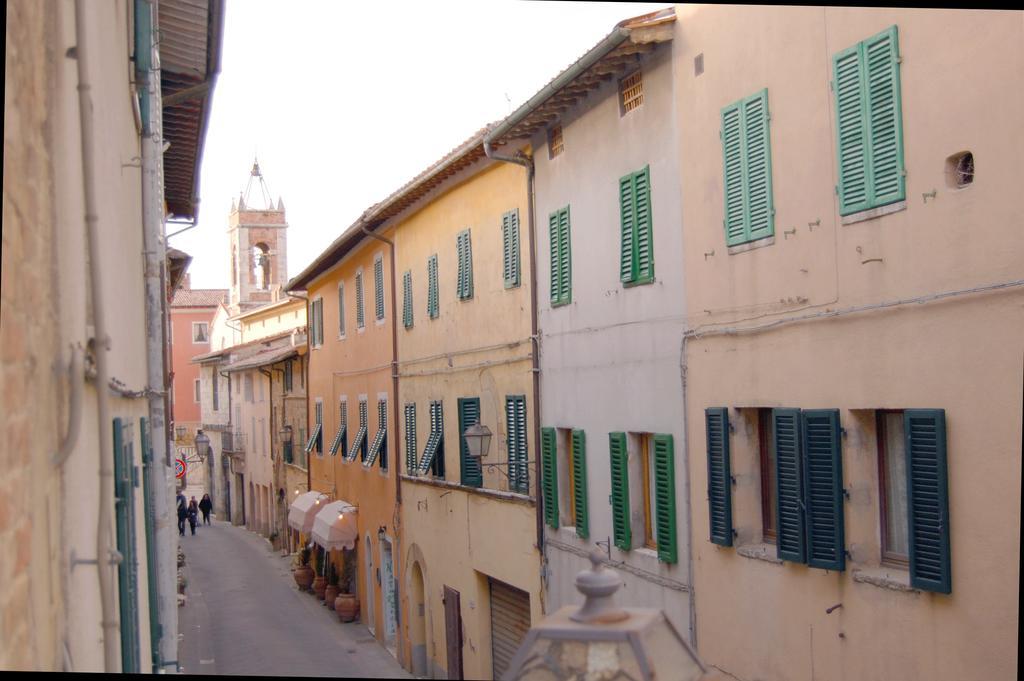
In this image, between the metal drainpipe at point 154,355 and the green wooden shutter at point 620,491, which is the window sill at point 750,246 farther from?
the metal drainpipe at point 154,355

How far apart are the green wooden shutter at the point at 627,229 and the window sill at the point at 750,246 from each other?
1914 mm

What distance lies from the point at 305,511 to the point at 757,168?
20.5 meters

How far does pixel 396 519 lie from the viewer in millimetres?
22297

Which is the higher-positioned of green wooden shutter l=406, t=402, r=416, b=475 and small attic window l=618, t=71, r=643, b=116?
small attic window l=618, t=71, r=643, b=116

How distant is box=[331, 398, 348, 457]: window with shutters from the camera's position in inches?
1080

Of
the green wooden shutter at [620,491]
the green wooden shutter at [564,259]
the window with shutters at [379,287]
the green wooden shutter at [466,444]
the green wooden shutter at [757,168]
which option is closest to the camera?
the green wooden shutter at [757,168]

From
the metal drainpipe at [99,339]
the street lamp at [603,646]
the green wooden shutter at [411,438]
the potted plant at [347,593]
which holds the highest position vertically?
the metal drainpipe at [99,339]

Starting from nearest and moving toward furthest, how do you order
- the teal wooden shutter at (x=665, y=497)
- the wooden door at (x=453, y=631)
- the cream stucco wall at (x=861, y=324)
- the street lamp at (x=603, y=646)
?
the street lamp at (x=603, y=646), the cream stucco wall at (x=861, y=324), the teal wooden shutter at (x=665, y=497), the wooden door at (x=453, y=631)

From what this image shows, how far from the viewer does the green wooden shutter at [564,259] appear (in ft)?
45.8

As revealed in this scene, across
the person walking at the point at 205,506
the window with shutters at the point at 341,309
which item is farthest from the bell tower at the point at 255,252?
the window with shutters at the point at 341,309

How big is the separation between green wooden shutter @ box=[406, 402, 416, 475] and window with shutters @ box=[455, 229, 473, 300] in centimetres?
371

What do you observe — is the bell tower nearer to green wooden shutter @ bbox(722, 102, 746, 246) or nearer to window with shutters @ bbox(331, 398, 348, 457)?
window with shutters @ bbox(331, 398, 348, 457)

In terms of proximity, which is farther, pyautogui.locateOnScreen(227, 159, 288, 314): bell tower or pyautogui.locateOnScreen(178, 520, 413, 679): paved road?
pyautogui.locateOnScreen(227, 159, 288, 314): bell tower

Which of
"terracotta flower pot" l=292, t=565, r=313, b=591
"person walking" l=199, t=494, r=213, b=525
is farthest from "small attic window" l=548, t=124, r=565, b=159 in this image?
"person walking" l=199, t=494, r=213, b=525
